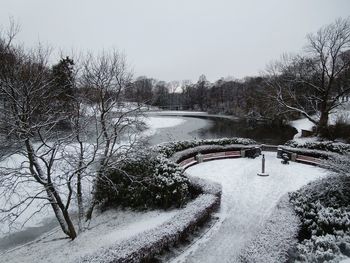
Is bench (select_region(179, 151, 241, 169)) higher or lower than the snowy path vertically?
higher

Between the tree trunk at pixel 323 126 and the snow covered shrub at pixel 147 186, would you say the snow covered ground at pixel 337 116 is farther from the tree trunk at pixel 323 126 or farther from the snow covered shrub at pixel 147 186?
the snow covered shrub at pixel 147 186

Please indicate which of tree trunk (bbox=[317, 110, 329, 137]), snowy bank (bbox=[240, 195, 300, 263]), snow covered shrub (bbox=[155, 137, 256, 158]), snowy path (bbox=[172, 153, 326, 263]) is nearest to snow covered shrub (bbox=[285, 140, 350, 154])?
snowy path (bbox=[172, 153, 326, 263])

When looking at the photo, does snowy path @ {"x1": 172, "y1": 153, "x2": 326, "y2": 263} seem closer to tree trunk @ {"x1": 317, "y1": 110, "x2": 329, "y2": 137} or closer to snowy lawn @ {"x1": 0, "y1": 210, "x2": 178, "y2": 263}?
snowy lawn @ {"x1": 0, "y1": 210, "x2": 178, "y2": 263}

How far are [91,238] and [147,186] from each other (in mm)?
3000

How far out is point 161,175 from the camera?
411 inches

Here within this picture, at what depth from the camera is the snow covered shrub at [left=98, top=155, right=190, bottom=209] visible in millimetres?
9977

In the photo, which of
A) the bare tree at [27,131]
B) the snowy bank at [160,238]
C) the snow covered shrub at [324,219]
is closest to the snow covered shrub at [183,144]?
the snowy bank at [160,238]

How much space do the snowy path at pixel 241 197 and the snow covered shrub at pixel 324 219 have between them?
152 centimetres

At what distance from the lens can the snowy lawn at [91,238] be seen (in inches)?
296

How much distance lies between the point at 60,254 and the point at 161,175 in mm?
4466

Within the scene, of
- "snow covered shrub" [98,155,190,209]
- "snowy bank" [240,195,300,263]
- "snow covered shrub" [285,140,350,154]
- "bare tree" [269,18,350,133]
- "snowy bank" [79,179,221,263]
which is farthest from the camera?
A: "bare tree" [269,18,350,133]

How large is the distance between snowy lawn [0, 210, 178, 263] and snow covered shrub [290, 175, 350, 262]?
172 inches

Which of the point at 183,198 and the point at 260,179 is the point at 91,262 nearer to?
the point at 183,198

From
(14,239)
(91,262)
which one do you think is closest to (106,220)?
(14,239)
